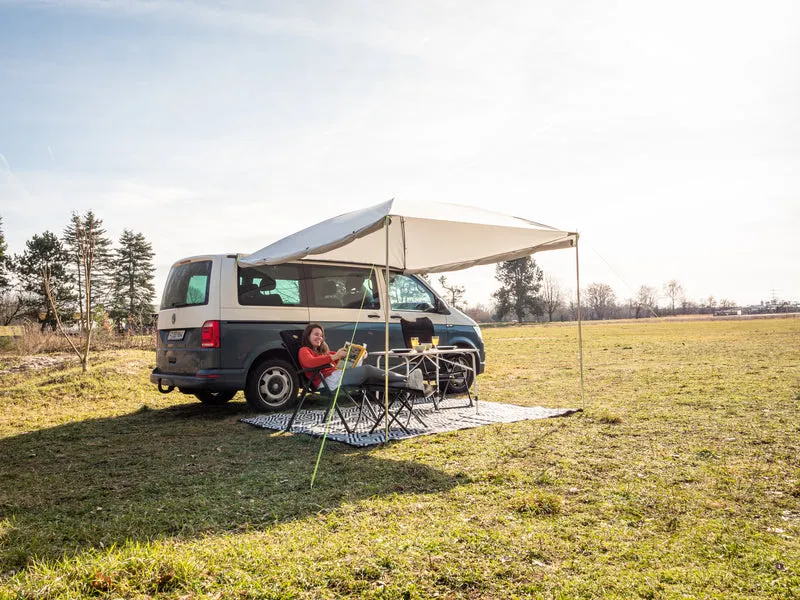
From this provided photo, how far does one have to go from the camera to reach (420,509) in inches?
145

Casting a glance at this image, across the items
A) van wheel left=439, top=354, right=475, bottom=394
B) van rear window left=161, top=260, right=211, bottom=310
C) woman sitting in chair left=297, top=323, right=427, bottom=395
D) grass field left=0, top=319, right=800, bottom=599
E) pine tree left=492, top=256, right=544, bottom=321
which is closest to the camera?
grass field left=0, top=319, right=800, bottom=599

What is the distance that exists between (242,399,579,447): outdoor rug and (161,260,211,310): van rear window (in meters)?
1.60

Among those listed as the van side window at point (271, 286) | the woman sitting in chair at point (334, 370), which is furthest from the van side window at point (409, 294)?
the woman sitting in chair at point (334, 370)

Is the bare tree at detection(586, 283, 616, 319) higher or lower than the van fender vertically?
higher

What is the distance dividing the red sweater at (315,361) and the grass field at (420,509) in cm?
71

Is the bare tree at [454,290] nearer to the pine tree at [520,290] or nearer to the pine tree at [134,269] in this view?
the pine tree at [520,290]

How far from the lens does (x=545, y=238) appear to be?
301 inches

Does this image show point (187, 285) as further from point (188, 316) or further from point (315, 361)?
point (315, 361)

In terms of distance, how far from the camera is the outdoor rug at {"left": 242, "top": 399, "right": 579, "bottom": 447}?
600 cm

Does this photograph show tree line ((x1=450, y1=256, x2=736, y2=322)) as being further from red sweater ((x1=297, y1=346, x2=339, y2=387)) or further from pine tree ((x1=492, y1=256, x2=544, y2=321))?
red sweater ((x1=297, y1=346, x2=339, y2=387))

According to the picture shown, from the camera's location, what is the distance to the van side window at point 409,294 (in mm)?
8701

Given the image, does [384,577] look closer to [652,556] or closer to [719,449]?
[652,556]

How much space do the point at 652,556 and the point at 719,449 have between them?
2570 millimetres

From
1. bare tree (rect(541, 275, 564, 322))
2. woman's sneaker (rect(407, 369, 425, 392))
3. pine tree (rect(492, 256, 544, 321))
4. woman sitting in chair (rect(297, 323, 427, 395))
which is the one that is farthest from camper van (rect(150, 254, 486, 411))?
bare tree (rect(541, 275, 564, 322))
